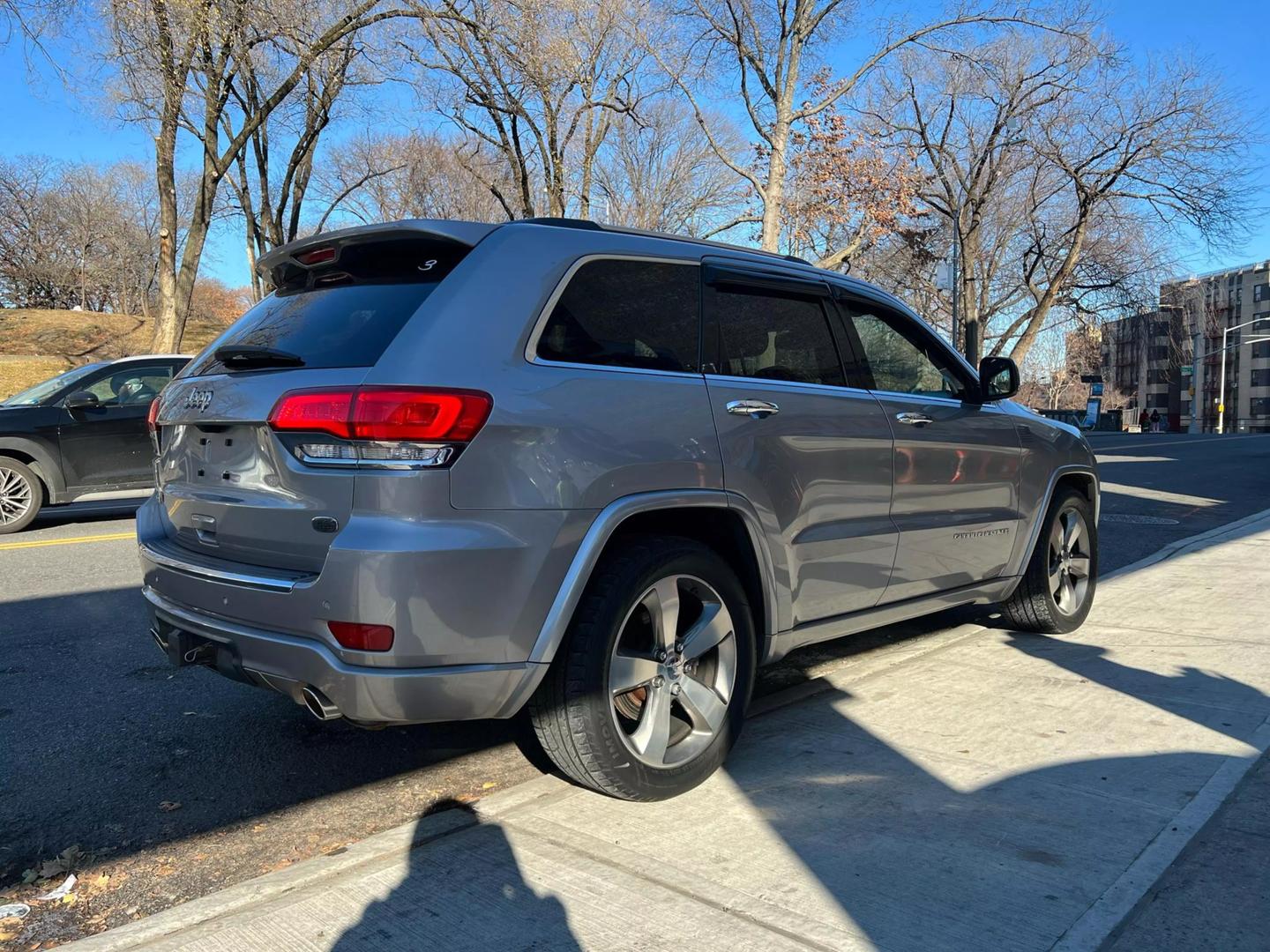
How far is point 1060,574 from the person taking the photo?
5.51 metres

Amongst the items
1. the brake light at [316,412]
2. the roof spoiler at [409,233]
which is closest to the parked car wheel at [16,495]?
A: the roof spoiler at [409,233]

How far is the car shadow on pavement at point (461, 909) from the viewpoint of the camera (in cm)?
240

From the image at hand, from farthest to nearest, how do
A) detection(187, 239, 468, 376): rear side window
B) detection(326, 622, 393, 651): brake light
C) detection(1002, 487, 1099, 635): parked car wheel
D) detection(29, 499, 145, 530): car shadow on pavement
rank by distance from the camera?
1. detection(29, 499, 145, 530): car shadow on pavement
2. detection(1002, 487, 1099, 635): parked car wheel
3. detection(187, 239, 468, 376): rear side window
4. detection(326, 622, 393, 651): brake light

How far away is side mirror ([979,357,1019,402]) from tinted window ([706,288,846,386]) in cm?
113

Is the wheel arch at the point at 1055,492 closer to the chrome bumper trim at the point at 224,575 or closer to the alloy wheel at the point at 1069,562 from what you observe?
the alloy wheel at the point at 1069,562

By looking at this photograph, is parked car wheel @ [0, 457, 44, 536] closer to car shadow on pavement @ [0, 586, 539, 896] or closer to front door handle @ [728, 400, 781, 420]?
car shadow on pavement @ [0, 586, 539, 896]

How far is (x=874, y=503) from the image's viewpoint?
3.99 m

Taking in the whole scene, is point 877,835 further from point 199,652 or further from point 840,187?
point 840,187

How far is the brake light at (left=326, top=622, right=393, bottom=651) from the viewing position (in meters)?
2.64

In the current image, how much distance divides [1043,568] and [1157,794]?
2.18 meters

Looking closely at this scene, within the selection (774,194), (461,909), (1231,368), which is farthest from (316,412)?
(1231,368)

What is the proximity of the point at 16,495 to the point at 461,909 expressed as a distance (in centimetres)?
882

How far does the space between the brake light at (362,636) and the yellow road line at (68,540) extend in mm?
7156

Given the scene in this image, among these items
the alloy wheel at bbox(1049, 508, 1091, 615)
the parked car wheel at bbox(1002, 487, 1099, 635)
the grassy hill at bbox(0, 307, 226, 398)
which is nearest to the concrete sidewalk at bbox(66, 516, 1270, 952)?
the parked car wheel at bbox(1002, 487, 1099, 635)
